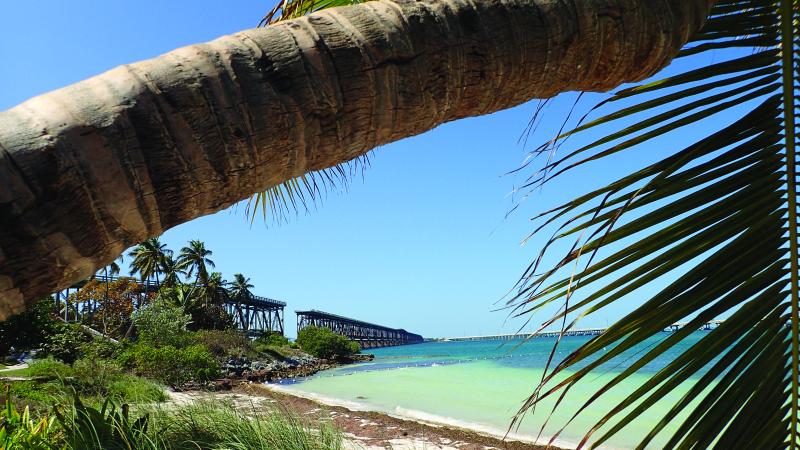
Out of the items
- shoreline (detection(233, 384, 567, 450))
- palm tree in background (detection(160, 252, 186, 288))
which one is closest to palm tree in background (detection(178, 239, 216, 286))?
palm tree in background (detection(160, 252, 186, 288))

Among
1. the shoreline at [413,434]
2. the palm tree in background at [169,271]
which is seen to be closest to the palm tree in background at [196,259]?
the palm tree in background at [169,271]

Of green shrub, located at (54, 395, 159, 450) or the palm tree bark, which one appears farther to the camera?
green shrub, located at (54, 395, 159, 450)

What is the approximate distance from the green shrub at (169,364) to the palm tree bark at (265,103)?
21.6 meters

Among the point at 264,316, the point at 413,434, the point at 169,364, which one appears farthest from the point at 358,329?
the point at 413,434

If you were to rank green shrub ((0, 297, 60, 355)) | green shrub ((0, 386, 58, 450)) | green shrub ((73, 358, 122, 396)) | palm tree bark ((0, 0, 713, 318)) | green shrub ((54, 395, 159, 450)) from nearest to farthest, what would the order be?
palm tree bark ((0, 0, 713, 318)) < green shrub ((0, 386, 58, 450)) < green shrub ((54, 395, 159, 450)) < green shrub ((73, 358, 122, 396)) < green shrub ((0, 297, 60, 355))

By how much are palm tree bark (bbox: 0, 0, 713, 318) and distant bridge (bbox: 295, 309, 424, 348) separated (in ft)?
187

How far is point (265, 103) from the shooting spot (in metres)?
1.14

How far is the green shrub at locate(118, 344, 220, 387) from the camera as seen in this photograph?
21.0m

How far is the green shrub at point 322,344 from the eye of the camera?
49.1 meters

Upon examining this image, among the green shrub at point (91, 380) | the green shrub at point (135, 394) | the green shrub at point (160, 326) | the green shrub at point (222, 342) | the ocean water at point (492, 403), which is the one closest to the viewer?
the green shrub at point (135, 394)

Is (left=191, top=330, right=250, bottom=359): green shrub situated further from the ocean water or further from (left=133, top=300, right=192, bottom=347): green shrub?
the ocean water

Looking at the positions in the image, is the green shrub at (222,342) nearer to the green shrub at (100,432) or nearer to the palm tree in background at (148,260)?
the palm tree in background at (148,260)

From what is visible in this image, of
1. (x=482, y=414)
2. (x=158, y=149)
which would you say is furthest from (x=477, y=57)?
(x=482, y=414)

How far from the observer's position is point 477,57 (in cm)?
137
